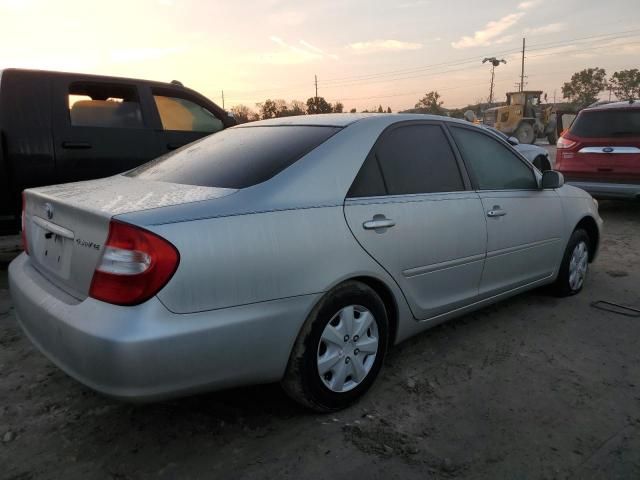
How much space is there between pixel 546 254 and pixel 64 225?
327cm

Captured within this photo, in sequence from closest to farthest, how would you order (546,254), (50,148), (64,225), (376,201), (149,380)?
1. (149,380)
2. (64,225)
3. (376,201)
4. (546,254)
5. (50,148)

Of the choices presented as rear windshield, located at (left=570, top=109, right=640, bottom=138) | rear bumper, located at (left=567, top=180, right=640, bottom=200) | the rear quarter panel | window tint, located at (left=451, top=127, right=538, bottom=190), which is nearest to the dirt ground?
the rear quarter panel

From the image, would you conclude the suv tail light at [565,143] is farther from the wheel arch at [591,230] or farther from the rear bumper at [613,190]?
the wheel arch at [591,230]

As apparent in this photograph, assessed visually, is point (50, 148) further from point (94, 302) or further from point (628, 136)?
point (628, 136)

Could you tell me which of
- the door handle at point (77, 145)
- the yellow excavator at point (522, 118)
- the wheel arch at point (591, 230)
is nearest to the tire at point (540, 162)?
the wheel arch at point (591, 230)

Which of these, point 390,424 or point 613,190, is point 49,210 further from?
point 613,190

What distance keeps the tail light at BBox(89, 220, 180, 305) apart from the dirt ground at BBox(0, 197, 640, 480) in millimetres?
783

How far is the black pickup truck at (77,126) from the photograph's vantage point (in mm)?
4492

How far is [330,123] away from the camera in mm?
2885

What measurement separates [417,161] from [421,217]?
379 mm

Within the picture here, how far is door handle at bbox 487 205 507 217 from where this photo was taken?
3363 millimetres

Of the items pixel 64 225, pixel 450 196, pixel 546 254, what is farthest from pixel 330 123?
pixel 546 254

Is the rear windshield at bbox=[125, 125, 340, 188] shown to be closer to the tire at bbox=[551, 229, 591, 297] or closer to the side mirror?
the side mirror

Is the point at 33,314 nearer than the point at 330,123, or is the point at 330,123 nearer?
the point at 33,314
